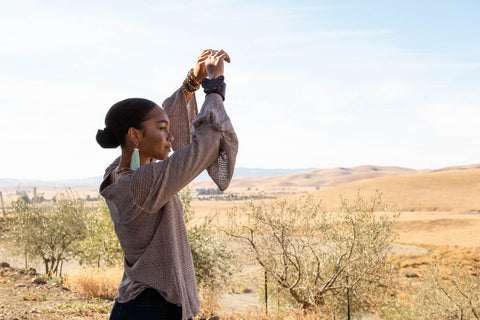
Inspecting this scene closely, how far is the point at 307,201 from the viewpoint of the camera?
908 centimetres

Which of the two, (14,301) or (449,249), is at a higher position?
(14,301)

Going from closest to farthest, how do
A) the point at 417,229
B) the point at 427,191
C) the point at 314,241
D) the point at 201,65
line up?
the point at 201,65 → the point at 314,241 → the point at 417,229 → the point at 427,191

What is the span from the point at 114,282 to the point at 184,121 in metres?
9.46

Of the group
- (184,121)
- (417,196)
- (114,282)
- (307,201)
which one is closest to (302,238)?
(307,201)

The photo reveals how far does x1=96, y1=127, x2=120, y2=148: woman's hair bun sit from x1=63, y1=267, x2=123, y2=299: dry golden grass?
369 inches

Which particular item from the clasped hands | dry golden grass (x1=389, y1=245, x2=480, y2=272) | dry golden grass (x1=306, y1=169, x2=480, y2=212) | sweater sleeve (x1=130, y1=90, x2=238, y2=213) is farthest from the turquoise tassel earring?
dry golden grass (x1=306, y1=169, x2=480, y2=212)

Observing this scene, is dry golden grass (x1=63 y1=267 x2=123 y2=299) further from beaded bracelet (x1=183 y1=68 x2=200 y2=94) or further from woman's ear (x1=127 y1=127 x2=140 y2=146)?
woman's ear (x1=127 y1=127 x2=140 y2=146)

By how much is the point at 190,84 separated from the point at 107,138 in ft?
1.33

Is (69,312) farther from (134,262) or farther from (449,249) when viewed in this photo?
(449,249)

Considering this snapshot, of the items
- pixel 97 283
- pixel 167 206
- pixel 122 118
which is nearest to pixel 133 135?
pixel 122 118

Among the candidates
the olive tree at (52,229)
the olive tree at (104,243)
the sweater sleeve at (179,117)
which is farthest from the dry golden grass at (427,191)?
the sweater sleeve at (179,117)

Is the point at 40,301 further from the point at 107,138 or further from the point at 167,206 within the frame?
the point at 167,206

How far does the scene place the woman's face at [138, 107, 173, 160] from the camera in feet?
4.49

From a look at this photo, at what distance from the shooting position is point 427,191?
247 feet
